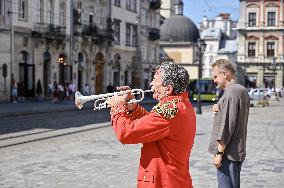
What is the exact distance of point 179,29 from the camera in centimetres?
8756

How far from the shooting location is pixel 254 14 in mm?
72188

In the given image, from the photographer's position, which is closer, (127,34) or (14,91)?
(14,91)

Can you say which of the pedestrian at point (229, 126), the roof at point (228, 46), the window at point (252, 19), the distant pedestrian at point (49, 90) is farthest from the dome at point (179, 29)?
the pedestrian at point (229, 126)

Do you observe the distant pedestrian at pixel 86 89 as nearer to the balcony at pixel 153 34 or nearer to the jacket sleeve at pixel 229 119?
the balcony at pixel 153 34

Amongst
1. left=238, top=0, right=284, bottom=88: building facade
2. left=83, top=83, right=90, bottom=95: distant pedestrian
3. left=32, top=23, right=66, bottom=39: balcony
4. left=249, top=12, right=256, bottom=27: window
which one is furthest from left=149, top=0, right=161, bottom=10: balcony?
left=32, top=23, right=66, bottom=39: balcony

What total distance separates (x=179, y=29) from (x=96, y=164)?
79291 millimetres

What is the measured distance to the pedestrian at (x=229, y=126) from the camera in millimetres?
5031

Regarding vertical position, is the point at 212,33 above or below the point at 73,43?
above

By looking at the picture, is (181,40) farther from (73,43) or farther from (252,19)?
(73,43)

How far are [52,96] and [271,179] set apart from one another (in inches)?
1161

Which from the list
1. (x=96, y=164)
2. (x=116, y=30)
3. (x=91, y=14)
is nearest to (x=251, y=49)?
(x=116, y=30)

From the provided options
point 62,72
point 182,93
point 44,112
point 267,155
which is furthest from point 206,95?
point 182,93

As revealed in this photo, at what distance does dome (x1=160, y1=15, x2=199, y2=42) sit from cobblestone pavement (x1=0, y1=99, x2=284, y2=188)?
7423 centimetres

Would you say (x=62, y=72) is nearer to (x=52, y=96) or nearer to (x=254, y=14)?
(x=52, y=96)
